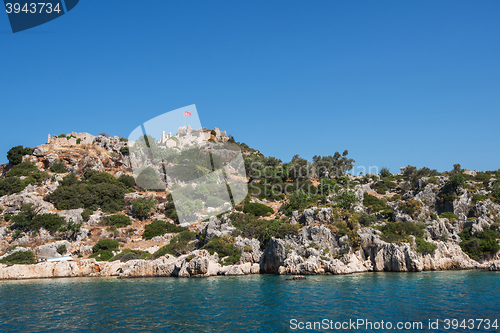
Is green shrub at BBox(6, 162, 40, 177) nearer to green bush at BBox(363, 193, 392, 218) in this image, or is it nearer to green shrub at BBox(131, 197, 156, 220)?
green shrub at BBox(131, 197, 156, 220)

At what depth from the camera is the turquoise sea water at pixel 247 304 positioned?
19125 millimetres

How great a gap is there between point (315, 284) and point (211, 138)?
94.1 meters

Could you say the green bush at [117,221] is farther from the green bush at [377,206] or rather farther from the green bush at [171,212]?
the green bush at [377,206]

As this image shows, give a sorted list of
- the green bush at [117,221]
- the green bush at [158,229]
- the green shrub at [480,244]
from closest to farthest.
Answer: the green shrub at [480,244] < the green bush at [158,229] < the green bush at [117,221]

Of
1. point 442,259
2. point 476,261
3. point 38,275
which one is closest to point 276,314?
point 442,259

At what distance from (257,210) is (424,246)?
2999cm

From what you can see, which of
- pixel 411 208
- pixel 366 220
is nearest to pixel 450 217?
pixel 411 208

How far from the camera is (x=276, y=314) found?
820 inches

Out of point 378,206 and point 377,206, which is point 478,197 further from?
point 377,206

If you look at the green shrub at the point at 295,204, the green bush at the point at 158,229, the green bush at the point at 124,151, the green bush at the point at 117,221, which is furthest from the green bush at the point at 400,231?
the green bush at the point at 124,151

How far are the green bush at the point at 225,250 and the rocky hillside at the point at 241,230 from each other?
134 mm

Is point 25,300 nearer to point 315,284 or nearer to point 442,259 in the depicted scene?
point 315,284

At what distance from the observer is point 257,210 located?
209ft

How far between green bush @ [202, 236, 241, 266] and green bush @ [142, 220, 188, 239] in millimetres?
16747
